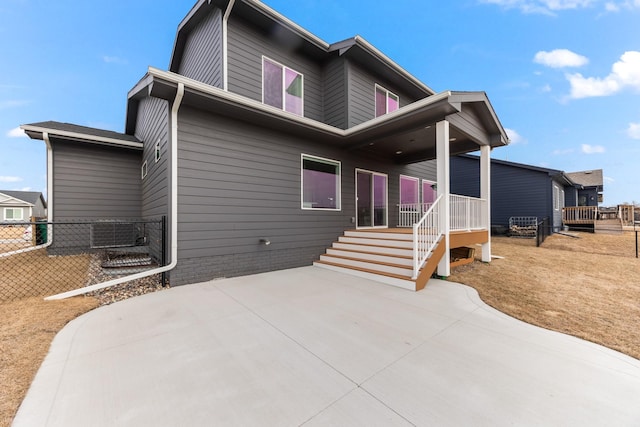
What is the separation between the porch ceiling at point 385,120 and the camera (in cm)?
417

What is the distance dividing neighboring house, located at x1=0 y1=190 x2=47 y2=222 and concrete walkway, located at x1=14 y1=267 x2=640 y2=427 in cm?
3097

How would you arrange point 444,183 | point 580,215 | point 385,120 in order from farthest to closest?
1. point 580,215
2. point 385,120
3. point 444,183

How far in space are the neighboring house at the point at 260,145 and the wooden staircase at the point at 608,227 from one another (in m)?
12.0

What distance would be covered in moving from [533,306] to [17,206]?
4028 cm

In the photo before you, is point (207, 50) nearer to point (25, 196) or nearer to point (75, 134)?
point (75, 134)

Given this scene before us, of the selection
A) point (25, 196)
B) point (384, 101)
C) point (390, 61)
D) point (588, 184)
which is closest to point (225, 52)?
point (390, 61)

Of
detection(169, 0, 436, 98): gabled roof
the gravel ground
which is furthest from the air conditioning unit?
detection(169, 0, 436, 98): gabled roof

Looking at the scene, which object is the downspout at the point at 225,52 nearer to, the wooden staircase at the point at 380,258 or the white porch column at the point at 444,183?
the wooden staircase at the point at 380,258

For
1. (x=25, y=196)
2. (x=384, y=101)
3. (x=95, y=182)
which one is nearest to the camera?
(x=95, y=182)

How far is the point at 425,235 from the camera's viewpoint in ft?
15.9

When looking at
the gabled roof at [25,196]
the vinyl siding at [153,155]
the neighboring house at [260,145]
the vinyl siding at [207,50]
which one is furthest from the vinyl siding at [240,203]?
the gabled roof at [25,196]

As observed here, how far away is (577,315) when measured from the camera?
10.7 ft

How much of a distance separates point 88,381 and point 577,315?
5.39m

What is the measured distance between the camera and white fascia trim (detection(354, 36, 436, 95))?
6922 millimetres
